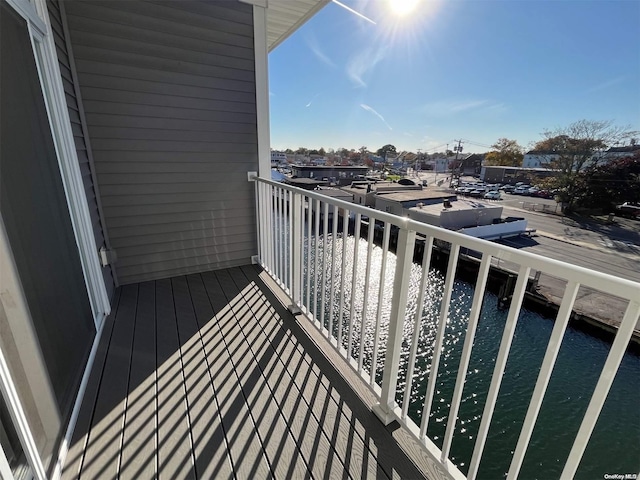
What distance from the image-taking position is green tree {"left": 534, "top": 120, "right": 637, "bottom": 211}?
40.5 ft

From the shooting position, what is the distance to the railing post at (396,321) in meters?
1.18

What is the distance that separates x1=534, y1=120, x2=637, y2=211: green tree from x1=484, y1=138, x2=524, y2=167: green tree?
4.11 metres

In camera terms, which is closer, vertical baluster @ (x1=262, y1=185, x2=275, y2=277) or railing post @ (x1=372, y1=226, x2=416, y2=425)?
railing post @ (x1=372, y1=226, x2=416, y2=425)

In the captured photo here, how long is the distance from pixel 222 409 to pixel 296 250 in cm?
111

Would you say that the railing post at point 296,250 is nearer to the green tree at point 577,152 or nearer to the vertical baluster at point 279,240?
the vertical baluster at point 279,240

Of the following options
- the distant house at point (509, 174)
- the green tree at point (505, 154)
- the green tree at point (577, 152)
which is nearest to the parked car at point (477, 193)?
the distant house at point (509, 174)

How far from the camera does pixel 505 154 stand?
20922 millimetres

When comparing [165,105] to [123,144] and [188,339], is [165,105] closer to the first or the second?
[123,144]

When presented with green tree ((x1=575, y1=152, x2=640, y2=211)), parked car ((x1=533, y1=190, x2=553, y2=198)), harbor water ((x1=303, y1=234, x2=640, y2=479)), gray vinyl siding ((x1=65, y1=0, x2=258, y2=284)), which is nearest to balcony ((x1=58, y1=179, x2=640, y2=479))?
harbor water ((x1=303, y1=234, x2=640, y2=479))

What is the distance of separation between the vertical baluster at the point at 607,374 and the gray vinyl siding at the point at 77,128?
281 cm

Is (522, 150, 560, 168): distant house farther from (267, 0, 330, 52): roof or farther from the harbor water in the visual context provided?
(267, 0, 330, 52): roof

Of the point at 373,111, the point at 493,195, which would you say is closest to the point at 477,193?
the point at 493,195

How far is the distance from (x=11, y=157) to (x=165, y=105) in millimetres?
1682

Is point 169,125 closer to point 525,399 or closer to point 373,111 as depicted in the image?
point 525,399
